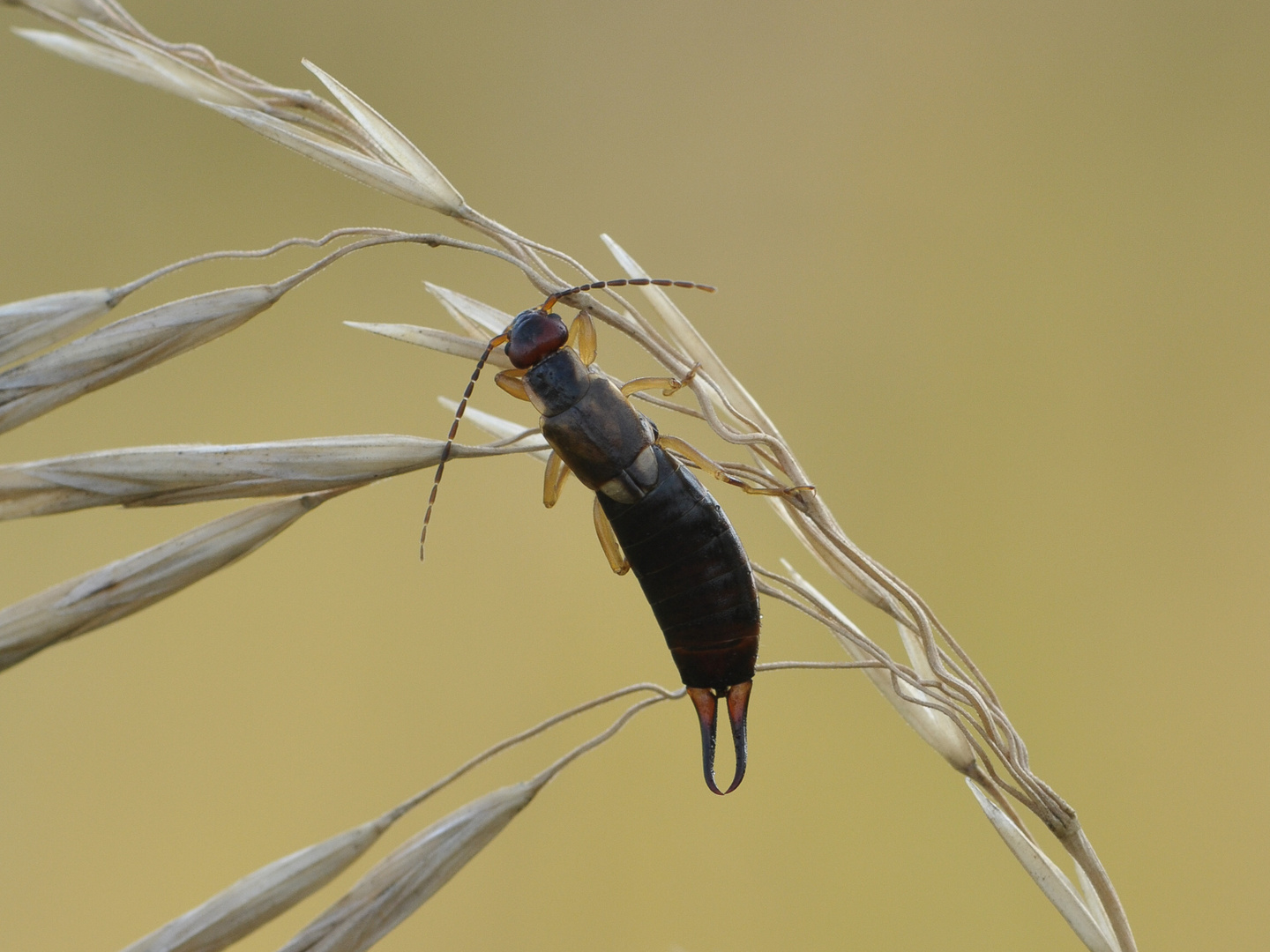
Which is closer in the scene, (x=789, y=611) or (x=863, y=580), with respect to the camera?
(x=863, y=580)

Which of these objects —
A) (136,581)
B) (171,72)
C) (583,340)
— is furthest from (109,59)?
(583,340)

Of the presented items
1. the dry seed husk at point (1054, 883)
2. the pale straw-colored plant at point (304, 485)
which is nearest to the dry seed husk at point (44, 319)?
the pale straw-colored plant at point (304, 485)

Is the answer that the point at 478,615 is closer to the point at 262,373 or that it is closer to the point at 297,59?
the point at 262,373

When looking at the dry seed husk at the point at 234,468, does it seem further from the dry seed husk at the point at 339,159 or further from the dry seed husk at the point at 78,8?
the dry seed husk at the point at 78,8

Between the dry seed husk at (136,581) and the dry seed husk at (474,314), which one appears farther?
the dry seed husk at (474,314)

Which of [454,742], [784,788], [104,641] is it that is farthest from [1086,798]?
[104,641]

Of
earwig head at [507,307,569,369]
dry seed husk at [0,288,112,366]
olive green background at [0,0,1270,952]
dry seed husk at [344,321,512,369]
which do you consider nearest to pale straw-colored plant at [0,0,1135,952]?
dry seed husk at [0,288,112,366]
